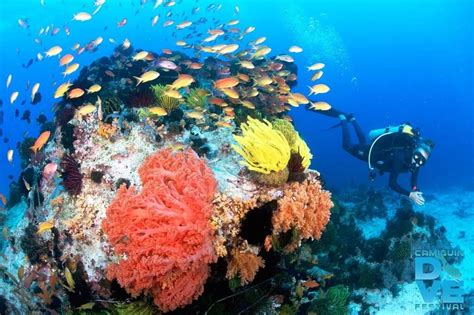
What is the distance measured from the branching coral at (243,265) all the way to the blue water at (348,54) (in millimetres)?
32238

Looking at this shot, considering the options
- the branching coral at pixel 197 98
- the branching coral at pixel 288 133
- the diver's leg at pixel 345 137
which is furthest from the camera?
the diver's leg at pixel 345 137

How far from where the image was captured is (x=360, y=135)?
52.4 feet

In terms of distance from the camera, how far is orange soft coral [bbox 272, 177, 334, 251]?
4.67 meters

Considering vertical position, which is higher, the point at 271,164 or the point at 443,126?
the point at 443,126

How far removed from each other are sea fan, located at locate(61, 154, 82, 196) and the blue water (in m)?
31.9

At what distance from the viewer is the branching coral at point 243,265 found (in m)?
4.68

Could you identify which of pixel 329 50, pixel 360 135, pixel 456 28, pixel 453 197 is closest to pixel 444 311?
pixel 360 135

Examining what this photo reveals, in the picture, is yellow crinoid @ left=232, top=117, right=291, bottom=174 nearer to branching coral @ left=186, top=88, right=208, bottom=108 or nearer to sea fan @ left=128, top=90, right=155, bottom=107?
sea fan @ left=128, top=90, right=155, bottom=107

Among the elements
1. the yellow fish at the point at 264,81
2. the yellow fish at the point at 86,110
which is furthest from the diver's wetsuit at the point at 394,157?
the yellow fish at the point at 86,110

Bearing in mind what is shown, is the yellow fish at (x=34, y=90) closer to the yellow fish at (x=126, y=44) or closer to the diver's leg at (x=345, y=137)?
the yellow fish at (x=126, y=44)

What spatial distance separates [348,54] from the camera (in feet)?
384

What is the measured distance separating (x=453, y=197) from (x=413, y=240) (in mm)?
16965

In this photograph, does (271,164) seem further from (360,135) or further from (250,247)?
(360,135)

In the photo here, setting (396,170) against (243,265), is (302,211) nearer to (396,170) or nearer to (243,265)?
(243,265)
